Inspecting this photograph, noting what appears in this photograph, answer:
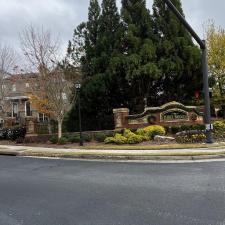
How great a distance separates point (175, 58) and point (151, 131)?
6.38 m

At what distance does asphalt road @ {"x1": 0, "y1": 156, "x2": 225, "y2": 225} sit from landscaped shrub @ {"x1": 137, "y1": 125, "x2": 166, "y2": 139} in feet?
33.2

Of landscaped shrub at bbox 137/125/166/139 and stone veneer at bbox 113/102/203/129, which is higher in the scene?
stone veneer at bbox 113/102/203/129

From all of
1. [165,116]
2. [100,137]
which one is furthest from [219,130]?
[100,137]

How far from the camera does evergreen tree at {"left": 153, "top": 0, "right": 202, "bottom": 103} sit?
25.7 m

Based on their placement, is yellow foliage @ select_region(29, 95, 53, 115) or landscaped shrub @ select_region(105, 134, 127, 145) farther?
yellow foliage @ select_region(29, 95, 53, 115)

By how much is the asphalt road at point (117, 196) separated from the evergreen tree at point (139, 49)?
13689mm

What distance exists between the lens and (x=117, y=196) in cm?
777

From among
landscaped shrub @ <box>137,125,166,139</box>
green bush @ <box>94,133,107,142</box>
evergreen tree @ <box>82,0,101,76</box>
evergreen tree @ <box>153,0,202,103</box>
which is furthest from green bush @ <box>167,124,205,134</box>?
evergreen tree @ <box>82,0,101,76</box>

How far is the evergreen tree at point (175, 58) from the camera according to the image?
25719 millimetres

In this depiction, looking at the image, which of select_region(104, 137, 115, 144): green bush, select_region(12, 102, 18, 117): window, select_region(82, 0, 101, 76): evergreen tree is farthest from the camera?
select_region(12, 102, 18, 117): window

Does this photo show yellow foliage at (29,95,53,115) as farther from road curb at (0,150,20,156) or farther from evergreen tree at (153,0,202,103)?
evergreen tree at (153,0,202,103)

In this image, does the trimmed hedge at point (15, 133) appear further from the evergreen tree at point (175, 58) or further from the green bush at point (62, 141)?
the evergreen tree at point (175, 58)

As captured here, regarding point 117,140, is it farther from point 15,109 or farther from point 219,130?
point 15,109

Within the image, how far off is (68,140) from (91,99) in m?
4.53
